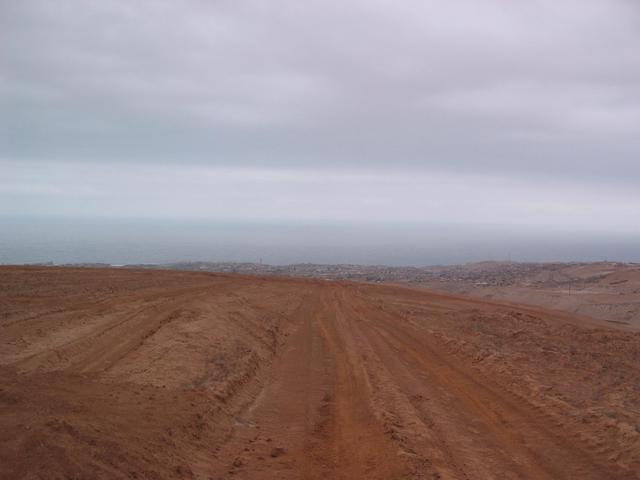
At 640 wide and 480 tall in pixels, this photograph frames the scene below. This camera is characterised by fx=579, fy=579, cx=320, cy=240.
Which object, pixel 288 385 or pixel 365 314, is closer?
pixel 288 385

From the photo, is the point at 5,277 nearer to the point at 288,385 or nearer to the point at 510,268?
the point at 288,385

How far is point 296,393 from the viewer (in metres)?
10.8

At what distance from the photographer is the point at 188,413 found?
27.2 ft

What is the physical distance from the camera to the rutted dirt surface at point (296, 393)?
6840 mm

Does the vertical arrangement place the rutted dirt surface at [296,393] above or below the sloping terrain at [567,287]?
below

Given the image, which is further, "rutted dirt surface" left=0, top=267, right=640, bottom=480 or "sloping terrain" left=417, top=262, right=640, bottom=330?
"sloping terrain" left=417, top=262, right=640, bottom=330

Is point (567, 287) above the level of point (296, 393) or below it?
above

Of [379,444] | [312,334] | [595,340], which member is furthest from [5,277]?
[595,340]

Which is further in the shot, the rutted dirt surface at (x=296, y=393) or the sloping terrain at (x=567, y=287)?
the sloping terrain at (x=567, y=287)

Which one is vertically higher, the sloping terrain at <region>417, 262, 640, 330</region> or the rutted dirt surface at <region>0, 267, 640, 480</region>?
the sloping terrain at <region>417, 262, 640, 330</region>

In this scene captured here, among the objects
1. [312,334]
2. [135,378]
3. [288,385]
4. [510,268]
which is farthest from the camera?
[510,268]

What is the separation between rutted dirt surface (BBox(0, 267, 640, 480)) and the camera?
6.84 metres

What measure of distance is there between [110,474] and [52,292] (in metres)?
15.1

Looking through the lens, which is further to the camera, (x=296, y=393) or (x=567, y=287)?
(x=567, y=287)
